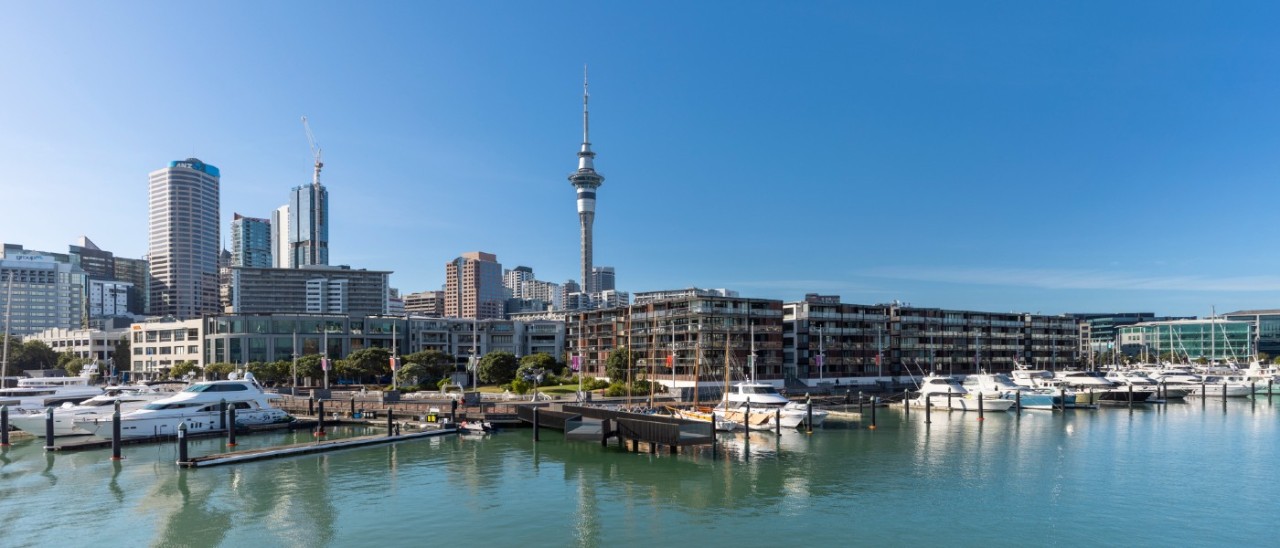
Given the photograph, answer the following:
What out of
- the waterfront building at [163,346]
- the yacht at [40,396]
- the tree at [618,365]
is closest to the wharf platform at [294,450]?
the yacht at [40,396]

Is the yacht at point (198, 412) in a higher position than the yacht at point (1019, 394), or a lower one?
higher

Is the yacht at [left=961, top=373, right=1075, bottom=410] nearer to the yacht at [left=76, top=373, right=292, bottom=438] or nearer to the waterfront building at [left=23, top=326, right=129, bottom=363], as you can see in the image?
the yacht at [left=76, top=373, right=292, bottom=438]

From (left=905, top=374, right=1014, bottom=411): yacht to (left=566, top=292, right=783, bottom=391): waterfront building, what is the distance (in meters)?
23.5

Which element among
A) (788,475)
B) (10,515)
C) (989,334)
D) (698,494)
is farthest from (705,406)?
(989,334)

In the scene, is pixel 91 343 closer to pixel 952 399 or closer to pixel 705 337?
pixel 705 337

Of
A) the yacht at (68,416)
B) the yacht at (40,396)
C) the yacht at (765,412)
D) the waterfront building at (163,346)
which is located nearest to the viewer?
the yacht at (68,416)

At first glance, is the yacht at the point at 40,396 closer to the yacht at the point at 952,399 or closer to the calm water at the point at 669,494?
the calm water at the point at 669,494

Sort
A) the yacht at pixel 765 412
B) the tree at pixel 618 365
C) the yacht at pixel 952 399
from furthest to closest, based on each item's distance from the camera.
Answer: the tree at pixel 618 365 < the yacht at pixel 952 399 < the yacht at pixel 765 412

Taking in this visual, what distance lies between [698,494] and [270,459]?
106 ft

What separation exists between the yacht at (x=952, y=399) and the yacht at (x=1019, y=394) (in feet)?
→ 2.95

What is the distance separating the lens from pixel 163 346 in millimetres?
155000

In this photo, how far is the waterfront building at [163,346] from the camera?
149125mm

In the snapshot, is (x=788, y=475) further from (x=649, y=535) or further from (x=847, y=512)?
(x=649, y=535)

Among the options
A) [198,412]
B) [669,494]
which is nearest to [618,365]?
[198,412]
